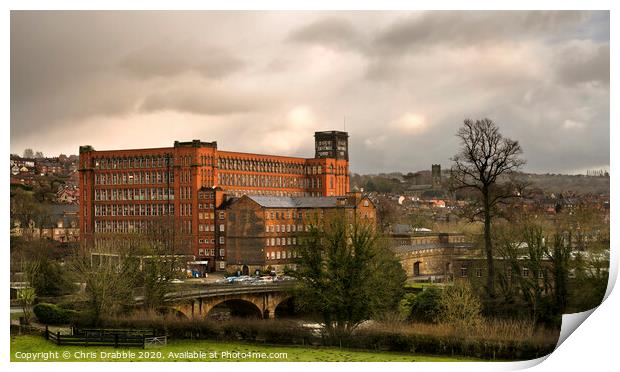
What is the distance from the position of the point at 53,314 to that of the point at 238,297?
11016 millimetres

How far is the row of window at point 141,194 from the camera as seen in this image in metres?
65.2

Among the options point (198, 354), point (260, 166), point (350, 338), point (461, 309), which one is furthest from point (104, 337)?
point (260, 166)

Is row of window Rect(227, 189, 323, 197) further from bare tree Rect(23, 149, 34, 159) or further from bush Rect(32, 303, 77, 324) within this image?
bush Rect(32, 303, 77, 324)

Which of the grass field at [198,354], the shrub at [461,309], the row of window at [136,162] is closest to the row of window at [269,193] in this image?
the row of window at [136,162]

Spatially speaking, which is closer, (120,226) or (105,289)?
(105,289)

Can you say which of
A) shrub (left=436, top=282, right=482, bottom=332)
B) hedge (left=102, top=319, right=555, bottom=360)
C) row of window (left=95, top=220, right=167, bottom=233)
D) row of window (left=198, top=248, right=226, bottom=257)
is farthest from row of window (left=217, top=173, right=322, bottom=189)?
hedge (left=102, top=319, right=555, bottom=360)

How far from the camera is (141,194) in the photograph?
215 ft

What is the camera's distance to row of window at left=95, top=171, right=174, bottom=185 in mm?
64750

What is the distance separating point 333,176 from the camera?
7531 centimetres

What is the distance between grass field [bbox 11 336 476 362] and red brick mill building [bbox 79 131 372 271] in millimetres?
31536

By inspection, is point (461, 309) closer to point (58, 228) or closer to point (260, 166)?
point (260, 166)

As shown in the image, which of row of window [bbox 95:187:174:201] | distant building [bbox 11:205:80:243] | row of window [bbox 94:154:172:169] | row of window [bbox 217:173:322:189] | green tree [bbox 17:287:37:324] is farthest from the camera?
row of window [bbox 217:173:322:189]

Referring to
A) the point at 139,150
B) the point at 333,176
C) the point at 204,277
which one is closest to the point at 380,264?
the point at 204,277

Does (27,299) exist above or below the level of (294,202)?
below
